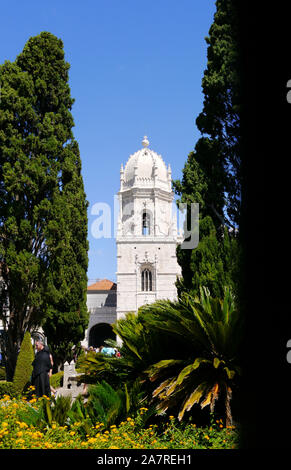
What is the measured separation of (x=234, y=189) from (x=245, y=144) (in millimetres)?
10499

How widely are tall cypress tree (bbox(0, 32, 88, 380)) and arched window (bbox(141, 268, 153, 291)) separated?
31.6 metres

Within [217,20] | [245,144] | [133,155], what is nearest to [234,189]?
[217,20]

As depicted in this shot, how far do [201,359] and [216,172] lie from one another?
8.91 m

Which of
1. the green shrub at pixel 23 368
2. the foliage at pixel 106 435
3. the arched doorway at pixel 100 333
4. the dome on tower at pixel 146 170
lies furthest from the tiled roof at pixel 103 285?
the foliage at pixel 106 435

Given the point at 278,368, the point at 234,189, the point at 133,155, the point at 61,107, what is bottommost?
the point at 278,368

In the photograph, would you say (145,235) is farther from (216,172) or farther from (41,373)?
(41,373)

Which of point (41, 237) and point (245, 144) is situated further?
point (41, 237)

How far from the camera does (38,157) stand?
51.3ft

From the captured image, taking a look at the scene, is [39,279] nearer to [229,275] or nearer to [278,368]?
[229,275]

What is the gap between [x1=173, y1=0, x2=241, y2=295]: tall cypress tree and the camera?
1379 cm

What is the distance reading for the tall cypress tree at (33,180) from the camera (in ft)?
49.3

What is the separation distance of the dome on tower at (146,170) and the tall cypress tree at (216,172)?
1421 inches

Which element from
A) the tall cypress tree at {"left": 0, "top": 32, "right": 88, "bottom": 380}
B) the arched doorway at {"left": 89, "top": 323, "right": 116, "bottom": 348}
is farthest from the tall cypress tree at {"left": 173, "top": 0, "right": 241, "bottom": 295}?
the arched doorway at {"left": 89, "top": 323, "right": 116, "bottom": 348}
